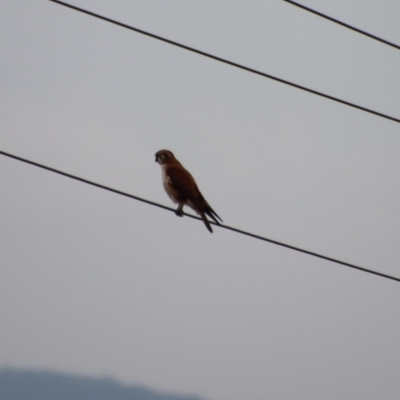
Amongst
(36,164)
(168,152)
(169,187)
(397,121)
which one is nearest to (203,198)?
(169,187)

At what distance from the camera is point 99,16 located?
6.96 meters

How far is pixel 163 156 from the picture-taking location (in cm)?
1159

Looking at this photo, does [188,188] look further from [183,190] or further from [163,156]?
[163,156]

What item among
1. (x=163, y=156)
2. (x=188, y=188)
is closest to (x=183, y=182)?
(x=188, y=188)

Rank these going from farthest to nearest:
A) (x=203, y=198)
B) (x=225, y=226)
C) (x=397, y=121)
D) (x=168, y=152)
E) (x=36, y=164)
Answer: (x=168, y=152) < (x=203, y=198) < (x=397, y=121) < (x=225, y=226) < (x=36, y=164)

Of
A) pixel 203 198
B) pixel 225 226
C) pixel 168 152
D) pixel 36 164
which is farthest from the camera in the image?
pixel 168 152

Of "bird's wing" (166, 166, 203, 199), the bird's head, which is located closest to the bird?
"bird's wing" (166, 166, 203, 199)

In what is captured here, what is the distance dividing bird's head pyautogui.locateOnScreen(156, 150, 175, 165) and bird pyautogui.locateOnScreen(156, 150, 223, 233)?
0.77ft

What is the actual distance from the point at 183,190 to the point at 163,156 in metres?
1.32

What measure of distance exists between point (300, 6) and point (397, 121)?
1.36 metres

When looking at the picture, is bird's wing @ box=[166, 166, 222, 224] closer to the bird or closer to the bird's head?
the bird

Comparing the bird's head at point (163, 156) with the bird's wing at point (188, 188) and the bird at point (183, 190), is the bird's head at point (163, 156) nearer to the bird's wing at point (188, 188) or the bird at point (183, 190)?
the bird at point (183, 190)

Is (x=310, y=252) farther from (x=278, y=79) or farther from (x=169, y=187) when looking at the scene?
(x=169, y=187)

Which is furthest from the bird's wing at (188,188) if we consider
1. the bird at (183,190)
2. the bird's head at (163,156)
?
the bird's head at (163,156)
